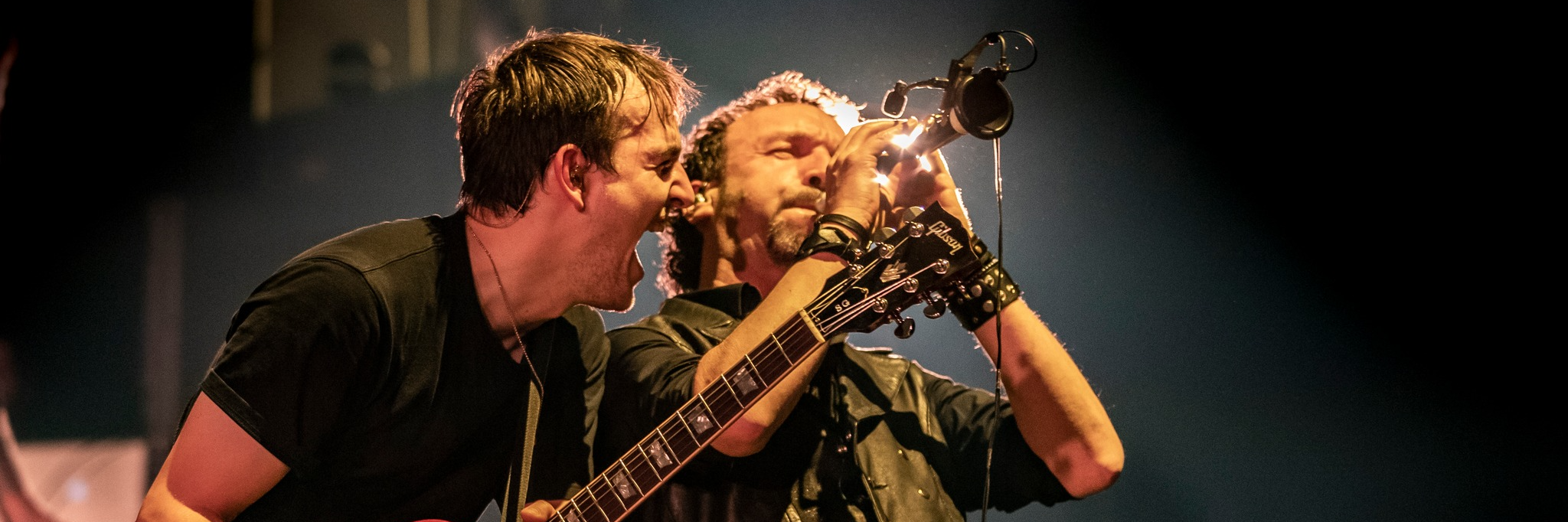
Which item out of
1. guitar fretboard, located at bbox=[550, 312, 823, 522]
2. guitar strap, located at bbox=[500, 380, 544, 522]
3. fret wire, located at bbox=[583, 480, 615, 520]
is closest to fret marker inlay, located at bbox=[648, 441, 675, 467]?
guitar fretboard, located at bbox=[550, 312, 823, 522]

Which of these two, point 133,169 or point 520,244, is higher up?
point 133,169

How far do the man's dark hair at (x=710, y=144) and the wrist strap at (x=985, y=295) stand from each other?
0.46m

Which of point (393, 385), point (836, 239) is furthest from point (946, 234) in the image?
point (393, 385)

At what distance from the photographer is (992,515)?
81.6 inches

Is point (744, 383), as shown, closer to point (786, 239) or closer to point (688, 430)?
point (688, 430)

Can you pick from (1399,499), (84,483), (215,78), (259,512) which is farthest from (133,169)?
(1399,499)

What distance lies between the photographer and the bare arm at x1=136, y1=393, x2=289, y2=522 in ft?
5.41

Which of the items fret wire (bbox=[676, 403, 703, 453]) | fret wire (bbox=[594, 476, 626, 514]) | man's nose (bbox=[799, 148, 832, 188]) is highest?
man's nose (bbox=[799, 148, 832, 188])

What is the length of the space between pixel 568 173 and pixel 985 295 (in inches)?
28.7

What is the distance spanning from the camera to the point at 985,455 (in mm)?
1969

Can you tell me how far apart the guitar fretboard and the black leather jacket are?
6 centimetres

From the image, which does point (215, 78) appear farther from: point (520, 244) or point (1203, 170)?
point (1203, 170)

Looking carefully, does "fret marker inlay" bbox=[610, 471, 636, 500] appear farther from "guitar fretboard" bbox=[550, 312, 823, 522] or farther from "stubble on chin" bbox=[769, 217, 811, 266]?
"stubble on chin" bbox=[769, 217, 811, 266]

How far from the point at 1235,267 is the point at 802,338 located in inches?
41.6
